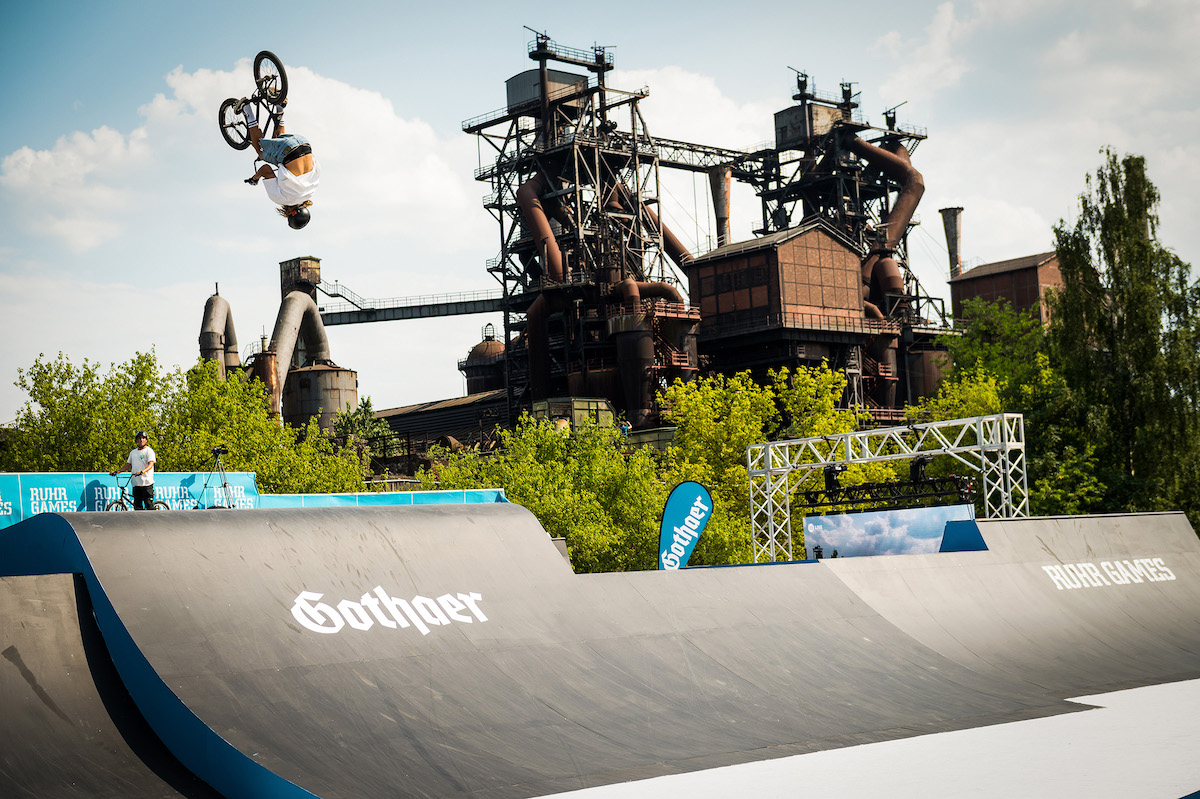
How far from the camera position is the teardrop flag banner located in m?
20.3

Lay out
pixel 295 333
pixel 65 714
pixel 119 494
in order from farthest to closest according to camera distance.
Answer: pixel 295 333 < pixel 119 494 < pixel 65 714

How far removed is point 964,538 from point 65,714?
14.4 metres

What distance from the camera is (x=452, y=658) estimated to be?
9922 millimetres

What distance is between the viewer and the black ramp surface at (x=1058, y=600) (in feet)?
48.6

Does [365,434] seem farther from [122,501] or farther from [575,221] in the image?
[122,501]

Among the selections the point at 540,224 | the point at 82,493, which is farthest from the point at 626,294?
the point at 82,493

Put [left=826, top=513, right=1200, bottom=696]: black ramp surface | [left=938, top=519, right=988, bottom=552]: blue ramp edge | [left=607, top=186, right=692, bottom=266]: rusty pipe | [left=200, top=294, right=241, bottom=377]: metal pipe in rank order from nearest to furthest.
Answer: [left=826, top=513, right=1200, bottom=696]: black ramp surface < [left=938, top=519, right=988, bottom=552]: blue ramp edge < [left=200, top=294, right=241, bottom=377]: metal pipe < [left=607, top=186, right=692, bottom=266]: rusty pipe

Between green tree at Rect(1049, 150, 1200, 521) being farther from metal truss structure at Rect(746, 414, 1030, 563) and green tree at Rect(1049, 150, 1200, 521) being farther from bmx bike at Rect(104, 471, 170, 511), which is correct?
bmx bike at Rect(104, 471, 170, 511)

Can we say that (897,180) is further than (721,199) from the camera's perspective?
No

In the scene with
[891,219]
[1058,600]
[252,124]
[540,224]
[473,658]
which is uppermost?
[891,219]

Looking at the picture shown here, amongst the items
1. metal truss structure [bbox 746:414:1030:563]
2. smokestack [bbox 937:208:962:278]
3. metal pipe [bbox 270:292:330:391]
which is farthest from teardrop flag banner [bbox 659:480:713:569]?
smokestack [bbox 937:208:962:278]

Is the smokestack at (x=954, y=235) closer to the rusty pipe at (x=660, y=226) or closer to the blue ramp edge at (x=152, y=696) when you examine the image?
the rusty pipe at (x=660, y=226)

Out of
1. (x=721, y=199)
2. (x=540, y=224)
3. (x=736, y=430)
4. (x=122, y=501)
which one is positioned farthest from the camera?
(x=721, y=199)

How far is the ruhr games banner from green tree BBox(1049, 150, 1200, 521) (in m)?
29.1
